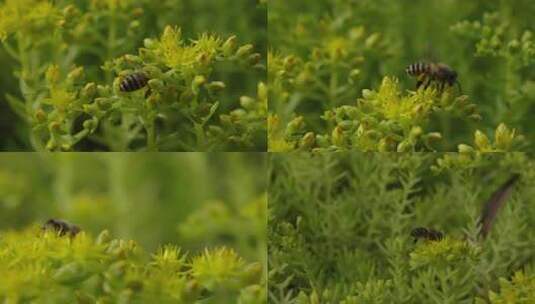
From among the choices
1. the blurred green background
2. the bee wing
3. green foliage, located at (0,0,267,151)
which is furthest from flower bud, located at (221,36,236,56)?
the bee wing

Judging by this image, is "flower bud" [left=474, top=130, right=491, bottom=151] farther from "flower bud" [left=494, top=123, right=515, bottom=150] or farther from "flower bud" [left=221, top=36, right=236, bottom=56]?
"flower bud" [left=221, top=36, right=236, bottom=56]

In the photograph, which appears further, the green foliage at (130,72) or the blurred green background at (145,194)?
the blurred green background at (145,194)

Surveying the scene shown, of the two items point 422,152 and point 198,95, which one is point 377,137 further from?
point 198,95

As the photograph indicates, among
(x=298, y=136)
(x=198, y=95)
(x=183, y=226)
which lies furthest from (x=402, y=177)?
(x=183, y=226)

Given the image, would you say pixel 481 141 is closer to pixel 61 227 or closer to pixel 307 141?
pixel 307 141

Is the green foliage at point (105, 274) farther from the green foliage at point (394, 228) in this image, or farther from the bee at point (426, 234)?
the bee at point (426, 234)

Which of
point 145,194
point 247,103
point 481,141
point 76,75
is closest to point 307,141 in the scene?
point 247,103

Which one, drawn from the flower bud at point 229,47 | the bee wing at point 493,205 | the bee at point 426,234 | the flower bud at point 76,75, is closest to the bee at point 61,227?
the flower bud at point 76,75
